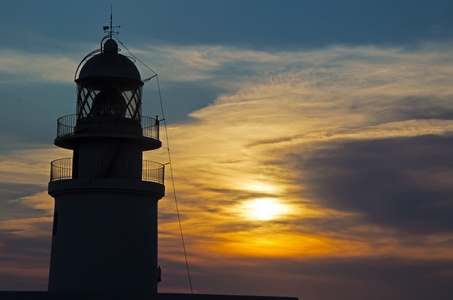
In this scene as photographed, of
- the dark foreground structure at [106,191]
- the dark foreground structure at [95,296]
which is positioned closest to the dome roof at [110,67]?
the dark foreground structure at [106,191]

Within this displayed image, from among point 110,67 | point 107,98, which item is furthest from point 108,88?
point 110,67

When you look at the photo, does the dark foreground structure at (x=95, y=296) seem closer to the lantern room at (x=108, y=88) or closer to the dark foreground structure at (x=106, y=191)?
the dark foreground structure at (x=106, y=191)

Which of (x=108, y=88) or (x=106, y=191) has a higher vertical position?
(x=108, y=88)

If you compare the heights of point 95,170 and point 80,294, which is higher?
point 95,170

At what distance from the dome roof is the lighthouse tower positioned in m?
0.04

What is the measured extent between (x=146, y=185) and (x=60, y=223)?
3.62 m

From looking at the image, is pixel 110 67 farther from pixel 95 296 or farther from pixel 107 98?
pixel 95 296

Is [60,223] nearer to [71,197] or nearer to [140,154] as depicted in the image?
[71,197]

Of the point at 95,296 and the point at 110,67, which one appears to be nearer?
the point at 95,296

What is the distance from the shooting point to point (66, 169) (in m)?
32.2

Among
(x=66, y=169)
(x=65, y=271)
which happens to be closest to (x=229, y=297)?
(x=65, y=271)

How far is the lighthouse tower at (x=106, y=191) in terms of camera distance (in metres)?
30.8

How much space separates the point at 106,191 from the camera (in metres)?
31.1

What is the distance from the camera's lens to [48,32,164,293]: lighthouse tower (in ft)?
101
